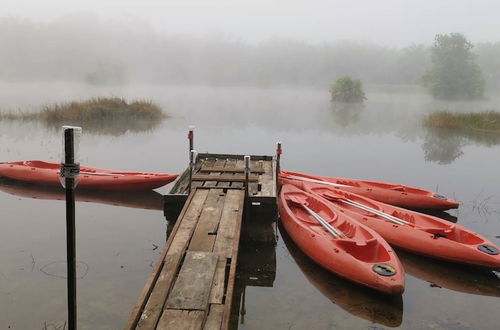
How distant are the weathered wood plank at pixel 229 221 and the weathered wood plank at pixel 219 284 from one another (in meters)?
0.25

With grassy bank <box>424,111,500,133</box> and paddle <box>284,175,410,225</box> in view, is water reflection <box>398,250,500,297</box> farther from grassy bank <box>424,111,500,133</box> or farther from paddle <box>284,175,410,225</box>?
grassy bank <box>424,111,500,133</box>

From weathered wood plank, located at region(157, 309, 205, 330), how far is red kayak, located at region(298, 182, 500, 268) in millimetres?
4948

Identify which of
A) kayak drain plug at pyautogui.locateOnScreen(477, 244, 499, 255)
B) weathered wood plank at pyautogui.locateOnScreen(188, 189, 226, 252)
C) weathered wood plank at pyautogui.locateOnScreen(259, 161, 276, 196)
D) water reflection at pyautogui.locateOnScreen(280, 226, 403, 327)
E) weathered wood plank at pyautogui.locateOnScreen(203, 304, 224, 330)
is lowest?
water reflection at pyautogui.locateOnScreen(280, 226, 403, 327)

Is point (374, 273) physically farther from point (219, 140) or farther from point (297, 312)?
point (219, 140)

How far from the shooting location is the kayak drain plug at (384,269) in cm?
640

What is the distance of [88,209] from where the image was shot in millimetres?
10445

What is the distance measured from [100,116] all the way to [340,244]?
20.2 metres

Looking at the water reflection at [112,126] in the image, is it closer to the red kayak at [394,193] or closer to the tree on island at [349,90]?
the red kayak at [394,193]

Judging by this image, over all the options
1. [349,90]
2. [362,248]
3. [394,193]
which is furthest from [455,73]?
[362,248]

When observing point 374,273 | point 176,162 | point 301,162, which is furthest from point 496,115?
point 374,273

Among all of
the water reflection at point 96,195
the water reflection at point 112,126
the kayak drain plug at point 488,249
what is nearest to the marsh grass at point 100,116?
the water reflection at point 112,126

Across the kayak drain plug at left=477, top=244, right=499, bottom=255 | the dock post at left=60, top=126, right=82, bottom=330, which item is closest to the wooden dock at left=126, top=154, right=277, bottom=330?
the dock post at left=60, top=126, right=82, bottom=330

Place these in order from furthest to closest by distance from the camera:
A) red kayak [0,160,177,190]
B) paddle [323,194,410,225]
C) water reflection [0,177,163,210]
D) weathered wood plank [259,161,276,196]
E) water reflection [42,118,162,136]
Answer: water reflection [42,118,162,136]
red kayak [0,160,177,190]
water reflection [0,177,163,210]
weathered wood plank [259,161,276,196]
paddle [323,194,410,225]

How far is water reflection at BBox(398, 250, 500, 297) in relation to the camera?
23.6 ft
